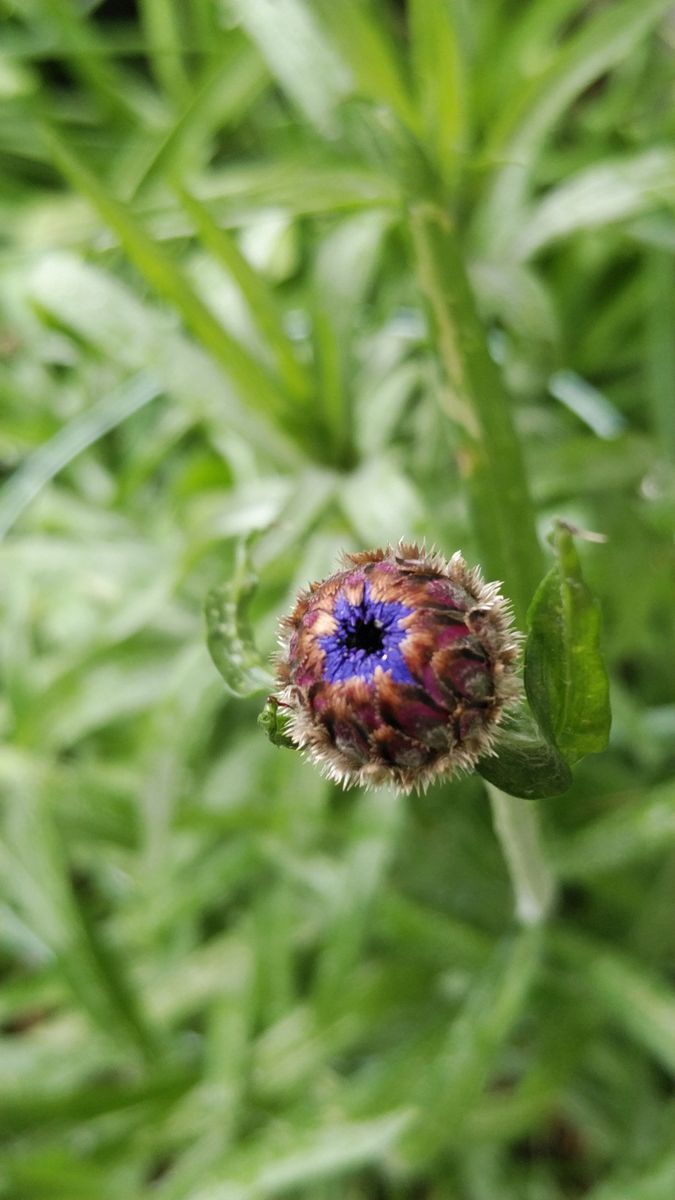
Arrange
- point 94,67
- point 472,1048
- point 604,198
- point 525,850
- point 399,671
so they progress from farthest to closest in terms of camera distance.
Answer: point 94,67
point 604,198
point 472,1048
point 525,850
point 399,671

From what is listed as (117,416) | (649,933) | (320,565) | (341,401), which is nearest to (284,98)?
(117,416)

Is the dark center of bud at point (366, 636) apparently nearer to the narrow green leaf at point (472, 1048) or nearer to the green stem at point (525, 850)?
the green stem at point (525, 850)

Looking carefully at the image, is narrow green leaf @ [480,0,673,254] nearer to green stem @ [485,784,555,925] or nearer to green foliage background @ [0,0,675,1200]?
green foliage background @ [0,0,675,1200]

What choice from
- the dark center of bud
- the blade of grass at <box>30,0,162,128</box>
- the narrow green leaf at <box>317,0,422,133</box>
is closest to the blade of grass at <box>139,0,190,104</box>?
the blade of grass at <box>30,0,162,128</box>

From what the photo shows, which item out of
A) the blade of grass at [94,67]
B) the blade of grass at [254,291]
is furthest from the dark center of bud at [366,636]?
the blade of grass at [94,67]

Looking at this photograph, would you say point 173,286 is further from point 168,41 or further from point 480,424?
point 168,41

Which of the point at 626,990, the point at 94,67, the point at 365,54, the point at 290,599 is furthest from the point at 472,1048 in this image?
the point at 94,67
